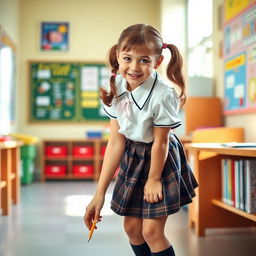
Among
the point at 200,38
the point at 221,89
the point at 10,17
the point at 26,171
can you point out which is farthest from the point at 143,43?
the point at 10,17

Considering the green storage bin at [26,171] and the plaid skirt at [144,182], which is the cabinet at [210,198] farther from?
the green storage bin at [26,171]

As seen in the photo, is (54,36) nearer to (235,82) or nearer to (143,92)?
(235,82)

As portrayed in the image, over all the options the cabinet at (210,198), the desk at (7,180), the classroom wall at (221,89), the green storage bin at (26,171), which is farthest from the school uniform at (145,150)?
the green storage bin at (26,171)

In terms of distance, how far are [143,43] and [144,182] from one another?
0.46 metres

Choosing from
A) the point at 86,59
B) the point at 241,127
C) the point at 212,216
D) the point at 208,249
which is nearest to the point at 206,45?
the point at 241,127

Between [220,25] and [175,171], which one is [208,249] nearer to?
[175,171]

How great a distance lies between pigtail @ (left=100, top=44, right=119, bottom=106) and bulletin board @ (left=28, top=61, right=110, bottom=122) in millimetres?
4550

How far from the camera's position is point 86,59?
19.5 feet

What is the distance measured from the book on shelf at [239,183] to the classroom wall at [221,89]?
614 millimetres

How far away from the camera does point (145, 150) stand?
51.9 inches

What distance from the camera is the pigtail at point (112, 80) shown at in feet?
4.27

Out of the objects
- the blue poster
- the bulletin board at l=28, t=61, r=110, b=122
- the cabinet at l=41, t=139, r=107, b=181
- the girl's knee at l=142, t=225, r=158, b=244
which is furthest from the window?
the girl's knee at l=142, t=225, r=158, b=244

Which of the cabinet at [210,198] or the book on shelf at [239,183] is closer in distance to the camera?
the book on shelf at [239,183]

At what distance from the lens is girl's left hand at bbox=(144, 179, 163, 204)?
1.23m
